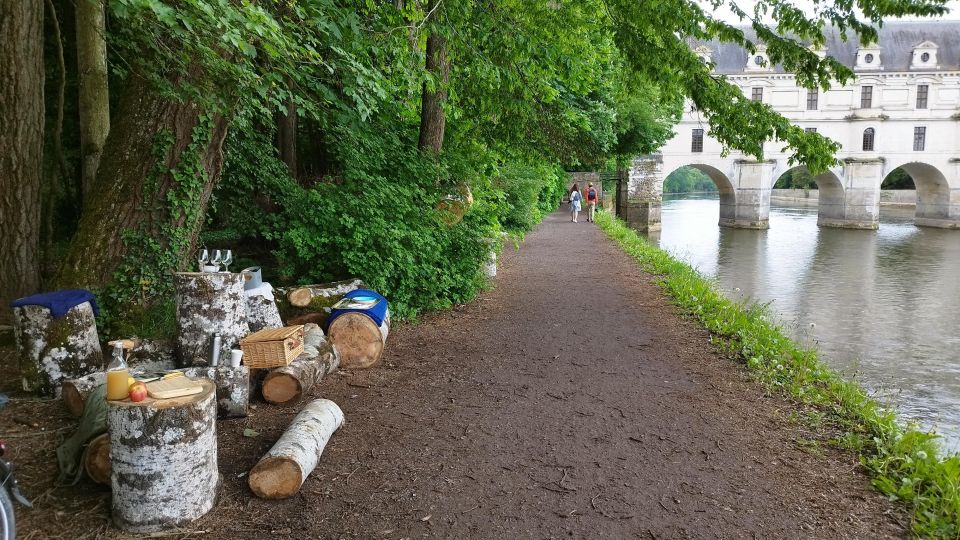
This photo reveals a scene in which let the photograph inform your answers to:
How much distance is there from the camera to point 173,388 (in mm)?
3346

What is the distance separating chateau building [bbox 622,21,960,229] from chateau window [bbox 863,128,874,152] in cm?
6

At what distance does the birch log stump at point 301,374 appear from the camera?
489 centimetres

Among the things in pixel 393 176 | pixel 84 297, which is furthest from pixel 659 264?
pixel 84 297

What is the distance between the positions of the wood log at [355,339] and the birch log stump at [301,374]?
0.24 meters

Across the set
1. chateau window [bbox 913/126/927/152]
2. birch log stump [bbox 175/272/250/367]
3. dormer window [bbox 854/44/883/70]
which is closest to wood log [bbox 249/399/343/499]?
birch log stump [bbox 175/272/250/367]

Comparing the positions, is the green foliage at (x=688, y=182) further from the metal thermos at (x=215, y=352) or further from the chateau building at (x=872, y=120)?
the metal thermos at (x=215, y=352)

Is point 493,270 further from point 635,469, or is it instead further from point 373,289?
point 635,469

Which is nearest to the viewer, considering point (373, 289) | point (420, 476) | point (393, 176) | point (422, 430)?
point (420, 476)

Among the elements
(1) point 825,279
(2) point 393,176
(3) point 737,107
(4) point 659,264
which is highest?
(3) point 737,107

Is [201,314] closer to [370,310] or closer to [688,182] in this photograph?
[370,310]

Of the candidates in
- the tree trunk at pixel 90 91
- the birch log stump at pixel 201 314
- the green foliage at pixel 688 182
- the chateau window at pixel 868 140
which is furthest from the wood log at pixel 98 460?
the green foliage at pixel 688 182

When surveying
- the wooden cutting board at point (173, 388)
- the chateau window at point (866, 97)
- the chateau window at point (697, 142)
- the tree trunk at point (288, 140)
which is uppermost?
the chateau window at point (866, 97)

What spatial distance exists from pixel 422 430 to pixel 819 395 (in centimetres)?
343

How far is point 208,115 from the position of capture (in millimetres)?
5609
